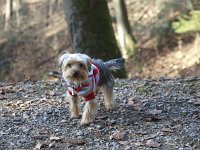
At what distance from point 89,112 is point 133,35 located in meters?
17.0

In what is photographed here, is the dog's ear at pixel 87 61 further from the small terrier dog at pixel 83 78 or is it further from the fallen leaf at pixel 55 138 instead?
the fallen leaf at pixel 55 138

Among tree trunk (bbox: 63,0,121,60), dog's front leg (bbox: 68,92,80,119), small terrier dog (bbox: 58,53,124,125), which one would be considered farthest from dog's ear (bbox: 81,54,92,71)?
tree trunk (bbox: 63,0,121,60)

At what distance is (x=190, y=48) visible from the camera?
20.9 metres

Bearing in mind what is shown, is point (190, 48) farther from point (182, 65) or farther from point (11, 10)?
point (11, 10)

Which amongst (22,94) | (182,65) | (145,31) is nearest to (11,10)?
(145,31)

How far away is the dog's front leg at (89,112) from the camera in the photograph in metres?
6.94

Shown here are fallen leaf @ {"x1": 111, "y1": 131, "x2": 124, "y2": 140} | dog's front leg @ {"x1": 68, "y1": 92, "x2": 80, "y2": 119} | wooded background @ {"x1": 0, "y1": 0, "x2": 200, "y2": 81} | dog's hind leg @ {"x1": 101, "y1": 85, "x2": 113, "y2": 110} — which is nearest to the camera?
fallen leaf @ {"x1": 111, "y1": 131, "x2": 124, "y2": 140}

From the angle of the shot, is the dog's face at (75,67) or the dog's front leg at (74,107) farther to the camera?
the dog's front leg at (74,107)

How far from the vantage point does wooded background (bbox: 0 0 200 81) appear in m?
19.9

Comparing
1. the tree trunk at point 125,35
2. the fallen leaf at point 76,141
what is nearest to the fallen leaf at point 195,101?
the fallen leaf at point 76,141

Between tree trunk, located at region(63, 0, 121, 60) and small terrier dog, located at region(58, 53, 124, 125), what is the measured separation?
3440mm

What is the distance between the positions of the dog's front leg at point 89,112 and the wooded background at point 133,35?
379 inches

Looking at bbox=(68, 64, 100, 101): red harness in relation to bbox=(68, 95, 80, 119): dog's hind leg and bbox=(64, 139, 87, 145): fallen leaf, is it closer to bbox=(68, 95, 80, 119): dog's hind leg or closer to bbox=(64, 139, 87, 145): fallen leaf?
bbox=(68, 95, 80, 119): dog's hind leg

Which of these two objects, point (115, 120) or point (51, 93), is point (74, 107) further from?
point (51, 93)
